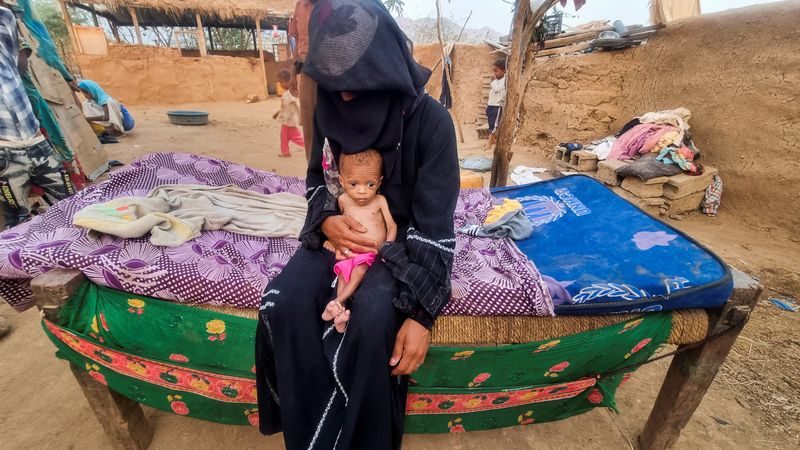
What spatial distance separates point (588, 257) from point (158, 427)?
254 cm

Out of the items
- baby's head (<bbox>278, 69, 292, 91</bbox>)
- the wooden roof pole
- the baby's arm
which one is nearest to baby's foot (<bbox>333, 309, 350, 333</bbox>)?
the baby's arm

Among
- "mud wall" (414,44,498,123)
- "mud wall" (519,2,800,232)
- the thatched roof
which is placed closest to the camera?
"mud wall" (519,2,800,232)

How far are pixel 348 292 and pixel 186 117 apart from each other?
922 cm

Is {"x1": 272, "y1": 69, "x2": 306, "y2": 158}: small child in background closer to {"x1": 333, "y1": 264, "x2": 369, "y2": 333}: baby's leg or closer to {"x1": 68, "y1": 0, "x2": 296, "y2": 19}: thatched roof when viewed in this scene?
{"x1": 333, "y1": 264, "x2": 369, "y2": 333}: baby's leg

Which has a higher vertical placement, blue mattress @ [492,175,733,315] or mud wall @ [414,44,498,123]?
mud wall @ [414,44,498,123]

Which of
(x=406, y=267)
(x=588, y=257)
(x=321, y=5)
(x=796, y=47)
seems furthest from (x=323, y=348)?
(x=796, y=47)

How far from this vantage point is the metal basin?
869 centimetres

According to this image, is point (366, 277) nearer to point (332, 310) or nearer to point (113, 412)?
point (332, 310)

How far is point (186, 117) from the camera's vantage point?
8.76m

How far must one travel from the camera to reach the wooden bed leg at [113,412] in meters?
1.77

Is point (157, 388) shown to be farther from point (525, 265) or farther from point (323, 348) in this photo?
point (525, 265)

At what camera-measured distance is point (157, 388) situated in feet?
5.82

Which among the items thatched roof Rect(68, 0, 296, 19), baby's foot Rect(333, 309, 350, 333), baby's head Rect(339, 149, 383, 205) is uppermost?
thatched roof Rect(68, 0, 296, 19)

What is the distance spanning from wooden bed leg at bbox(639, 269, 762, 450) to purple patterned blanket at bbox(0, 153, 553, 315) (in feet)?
2.69
